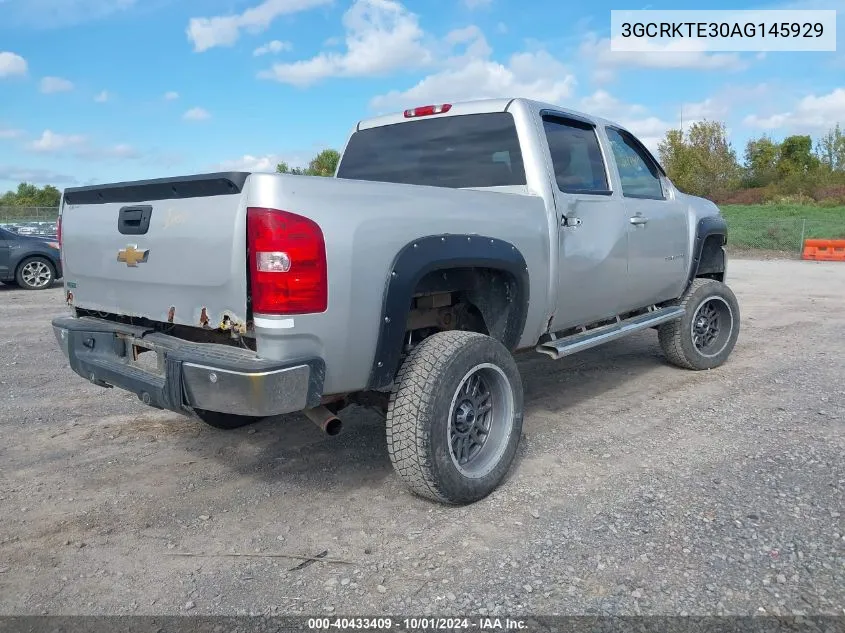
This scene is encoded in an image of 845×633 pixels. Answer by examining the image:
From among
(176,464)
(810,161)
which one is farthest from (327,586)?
(810,161)

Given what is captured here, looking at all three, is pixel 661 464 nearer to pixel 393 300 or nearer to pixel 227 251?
pixel 393 300

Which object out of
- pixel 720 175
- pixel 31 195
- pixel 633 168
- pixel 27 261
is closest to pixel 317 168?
pixel 27 261

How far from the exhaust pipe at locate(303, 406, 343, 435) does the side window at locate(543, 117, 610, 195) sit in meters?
1.99

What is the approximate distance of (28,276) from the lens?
12852 millimetres

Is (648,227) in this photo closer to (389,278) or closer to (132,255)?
(389,278)

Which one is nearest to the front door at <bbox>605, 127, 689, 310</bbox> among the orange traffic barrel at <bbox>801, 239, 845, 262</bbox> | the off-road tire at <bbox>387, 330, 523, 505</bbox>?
the off-road tire at <bbox>387, 330, 523, 505</bbox>

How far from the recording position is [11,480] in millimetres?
3723

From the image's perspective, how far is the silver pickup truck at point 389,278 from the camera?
2734 millimetres

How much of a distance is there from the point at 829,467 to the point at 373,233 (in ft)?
9.40

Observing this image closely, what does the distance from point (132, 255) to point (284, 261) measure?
102 centimetres

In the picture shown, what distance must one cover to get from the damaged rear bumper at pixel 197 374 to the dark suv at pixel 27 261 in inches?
419

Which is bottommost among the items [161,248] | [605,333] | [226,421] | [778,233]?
[226,421]

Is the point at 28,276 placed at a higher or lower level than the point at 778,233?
lower

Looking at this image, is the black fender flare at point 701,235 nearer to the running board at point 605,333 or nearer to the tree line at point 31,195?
the running board at point 605,333
